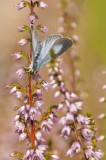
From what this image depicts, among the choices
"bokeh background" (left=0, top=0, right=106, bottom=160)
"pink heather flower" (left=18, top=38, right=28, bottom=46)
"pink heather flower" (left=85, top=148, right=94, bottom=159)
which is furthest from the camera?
"bokeh background" (left=0, top=0, right=106, bottom=160)

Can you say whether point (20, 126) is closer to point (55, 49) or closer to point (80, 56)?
point (55, 49)

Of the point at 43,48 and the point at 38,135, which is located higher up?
the point at 43,48

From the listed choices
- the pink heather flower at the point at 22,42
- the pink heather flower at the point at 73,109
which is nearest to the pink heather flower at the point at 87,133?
the pink heather flower at the point at 73,109

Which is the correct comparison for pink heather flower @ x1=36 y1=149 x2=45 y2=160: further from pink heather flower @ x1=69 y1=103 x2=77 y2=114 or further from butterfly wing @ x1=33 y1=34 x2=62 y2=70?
butterfly wing @ x1=33 y1=34 x2=62 y2=70

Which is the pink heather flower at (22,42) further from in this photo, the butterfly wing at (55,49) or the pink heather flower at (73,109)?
the pink heather flower at (73,109)

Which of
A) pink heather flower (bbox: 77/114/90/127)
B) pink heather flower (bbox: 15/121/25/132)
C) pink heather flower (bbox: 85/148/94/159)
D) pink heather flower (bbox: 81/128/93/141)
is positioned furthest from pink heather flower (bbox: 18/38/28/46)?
pink heather flower (bbox: 85/148/94/159)

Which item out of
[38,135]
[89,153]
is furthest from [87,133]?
[38,135]

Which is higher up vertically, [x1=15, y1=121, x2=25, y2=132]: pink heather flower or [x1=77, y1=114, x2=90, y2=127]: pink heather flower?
[x1=15, y1=121, x2=25, y2=132]: pink heather flower

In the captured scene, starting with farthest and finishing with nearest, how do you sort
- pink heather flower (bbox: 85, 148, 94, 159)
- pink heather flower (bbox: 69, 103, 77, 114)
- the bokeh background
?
the bokeh background < pink heather flower (bbox: 85, 148, 94, 159) < pink heather flower (bbox: 69, 103, 77, 114)

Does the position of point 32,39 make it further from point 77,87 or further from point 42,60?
point 77,87
